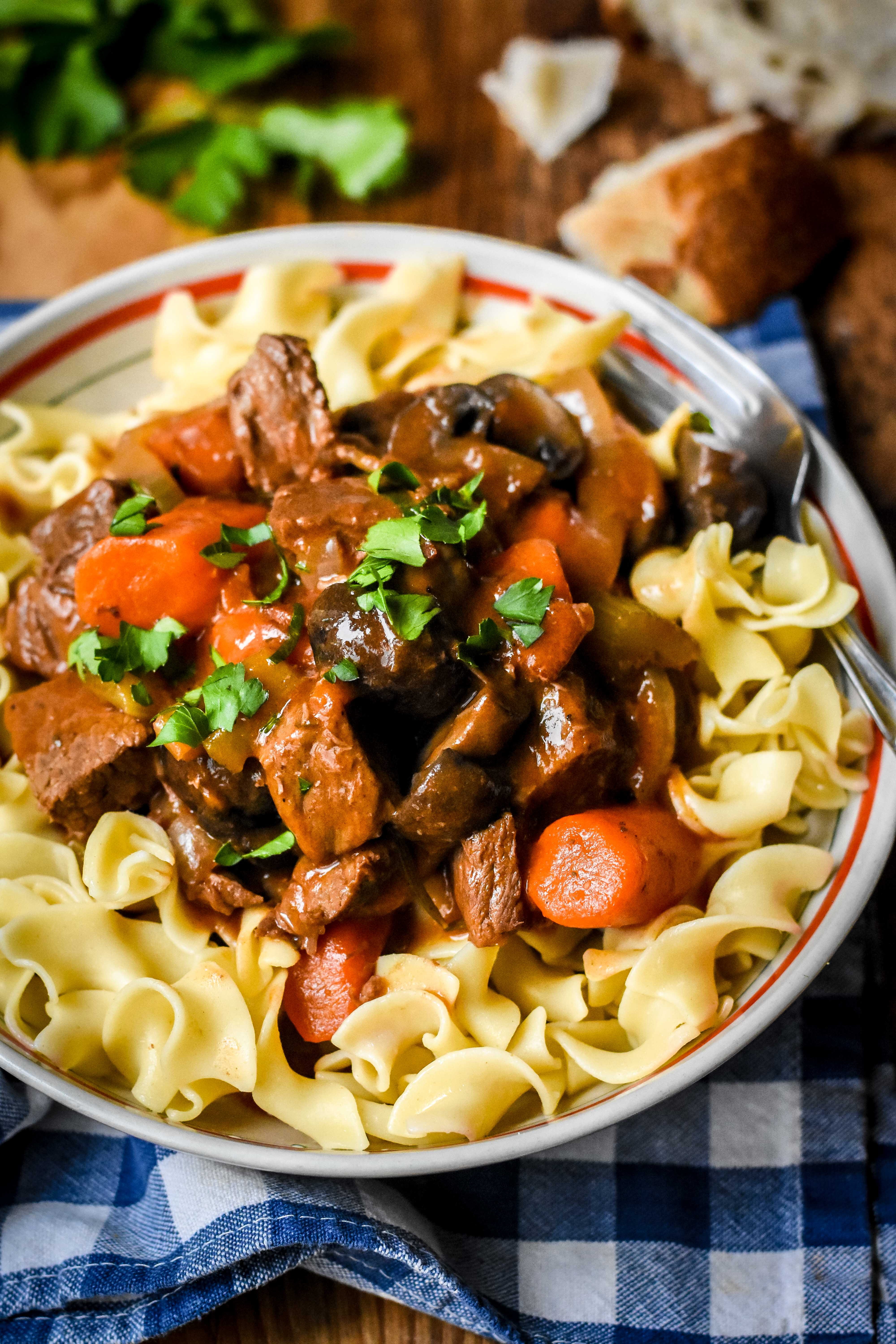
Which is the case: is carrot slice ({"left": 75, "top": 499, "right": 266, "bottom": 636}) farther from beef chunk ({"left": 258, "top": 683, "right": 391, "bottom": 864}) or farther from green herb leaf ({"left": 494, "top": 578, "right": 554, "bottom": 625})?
green herb leaf ({"left": 494, "top": 578, "right": 554, "bottom": 625})

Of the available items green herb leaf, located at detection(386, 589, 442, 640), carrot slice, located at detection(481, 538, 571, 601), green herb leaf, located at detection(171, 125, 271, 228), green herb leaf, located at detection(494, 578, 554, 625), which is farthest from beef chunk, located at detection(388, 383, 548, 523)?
green herb leaf, located at detection(171, 125, 271, 228)

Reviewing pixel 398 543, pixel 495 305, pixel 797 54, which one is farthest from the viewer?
pixel 797 54

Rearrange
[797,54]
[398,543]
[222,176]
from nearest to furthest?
[398,543] < [222,176] < [797,54]

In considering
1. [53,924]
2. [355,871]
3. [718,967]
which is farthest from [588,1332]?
[53,924]

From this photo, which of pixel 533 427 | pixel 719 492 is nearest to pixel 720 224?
pixel 719 492

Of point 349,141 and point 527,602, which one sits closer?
point 527,602

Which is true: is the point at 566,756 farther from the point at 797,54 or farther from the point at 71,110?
the point at 71,110
